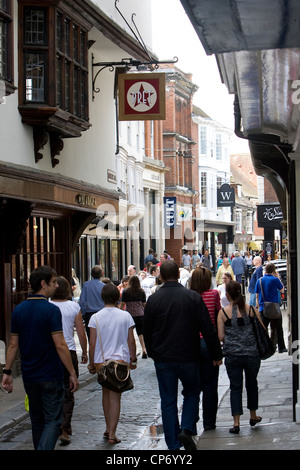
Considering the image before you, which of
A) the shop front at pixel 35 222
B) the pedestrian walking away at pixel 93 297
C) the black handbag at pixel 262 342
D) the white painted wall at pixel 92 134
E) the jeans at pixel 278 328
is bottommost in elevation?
the jeans at pixel 278 328

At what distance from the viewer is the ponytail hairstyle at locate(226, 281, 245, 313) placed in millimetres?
9305

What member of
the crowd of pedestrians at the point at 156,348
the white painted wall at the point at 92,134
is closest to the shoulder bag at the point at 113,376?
the crowd of pedestrians at the point at 156,348

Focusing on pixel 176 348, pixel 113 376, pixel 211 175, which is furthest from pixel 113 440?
pixel 211 175

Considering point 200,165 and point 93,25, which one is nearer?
point 93,25

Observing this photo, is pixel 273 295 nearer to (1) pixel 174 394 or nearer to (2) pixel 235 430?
(2) pixel 235 430

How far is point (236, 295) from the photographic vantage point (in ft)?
30.6

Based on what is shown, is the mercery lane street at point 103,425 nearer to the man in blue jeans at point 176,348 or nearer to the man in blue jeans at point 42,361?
the man in blue jeans at point 176,348

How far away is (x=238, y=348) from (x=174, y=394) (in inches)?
57.6

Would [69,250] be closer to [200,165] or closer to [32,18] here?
[32,18]

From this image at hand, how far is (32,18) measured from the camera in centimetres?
1347

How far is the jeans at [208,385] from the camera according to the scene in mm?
9250

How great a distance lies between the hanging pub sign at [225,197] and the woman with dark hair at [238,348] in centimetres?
4772

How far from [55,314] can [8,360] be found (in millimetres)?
673
